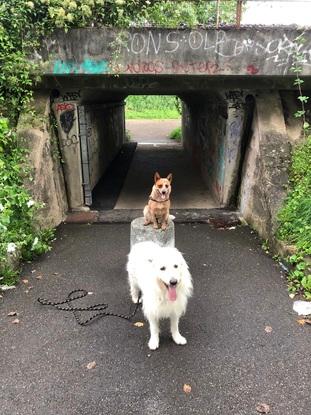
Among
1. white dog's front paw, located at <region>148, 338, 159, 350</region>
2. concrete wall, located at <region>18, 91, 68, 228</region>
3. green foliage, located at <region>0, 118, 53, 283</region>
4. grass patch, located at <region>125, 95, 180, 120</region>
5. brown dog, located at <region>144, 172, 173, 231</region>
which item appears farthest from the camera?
grass patch, located at <region>125, 95, 180, 120</region>

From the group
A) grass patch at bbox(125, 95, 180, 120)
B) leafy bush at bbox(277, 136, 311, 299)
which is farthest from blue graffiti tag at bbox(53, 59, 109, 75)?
grass patch at bbox(125, 95, 180, 120)

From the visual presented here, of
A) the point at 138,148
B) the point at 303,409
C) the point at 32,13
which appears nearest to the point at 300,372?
the point at 303,409

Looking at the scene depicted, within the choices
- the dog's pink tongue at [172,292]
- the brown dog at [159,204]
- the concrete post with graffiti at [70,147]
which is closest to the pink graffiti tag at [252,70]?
the brown dog at [159,204]

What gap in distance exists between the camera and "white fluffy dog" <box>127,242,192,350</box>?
4.00 m

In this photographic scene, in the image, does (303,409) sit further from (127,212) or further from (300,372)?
(127,212)

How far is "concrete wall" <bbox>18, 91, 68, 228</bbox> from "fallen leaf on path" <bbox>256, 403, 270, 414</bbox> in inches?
225

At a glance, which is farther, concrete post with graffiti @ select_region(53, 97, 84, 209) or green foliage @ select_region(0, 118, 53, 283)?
concrete post with graffiti @ select_region(53, 97, 84, 209)

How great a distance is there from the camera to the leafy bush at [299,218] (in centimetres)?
604

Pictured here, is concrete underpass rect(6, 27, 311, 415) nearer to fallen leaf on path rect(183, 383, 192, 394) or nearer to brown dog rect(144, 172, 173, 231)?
fallen leaf on path rect(183, 383, 192, 394)

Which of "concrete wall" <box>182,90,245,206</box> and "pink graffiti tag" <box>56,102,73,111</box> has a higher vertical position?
"pink graffiti tag" <box>56,102,73,111</box>

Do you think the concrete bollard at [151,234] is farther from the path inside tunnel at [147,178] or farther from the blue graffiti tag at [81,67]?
the path inside tunnel at [147,178]

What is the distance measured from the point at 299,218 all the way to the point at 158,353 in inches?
154

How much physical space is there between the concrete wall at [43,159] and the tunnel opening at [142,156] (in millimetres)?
445

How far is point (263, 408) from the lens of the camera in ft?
12.3
